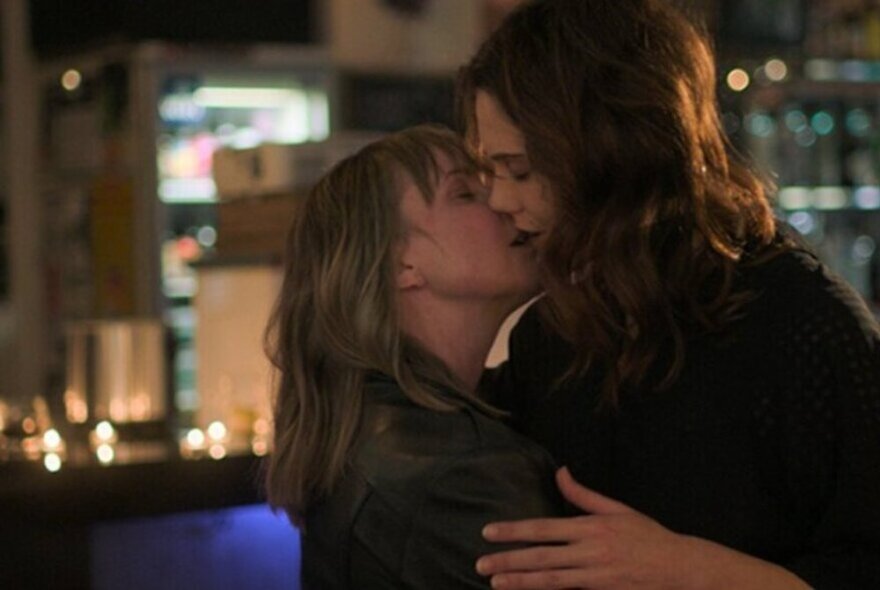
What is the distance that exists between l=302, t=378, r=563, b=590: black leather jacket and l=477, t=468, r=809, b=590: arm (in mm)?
35

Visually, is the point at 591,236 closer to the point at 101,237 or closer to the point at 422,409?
the point at 422,409

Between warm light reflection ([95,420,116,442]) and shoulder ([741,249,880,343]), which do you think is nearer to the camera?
shoulder ([741,249,880,343])

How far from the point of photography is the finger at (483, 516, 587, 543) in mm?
1737

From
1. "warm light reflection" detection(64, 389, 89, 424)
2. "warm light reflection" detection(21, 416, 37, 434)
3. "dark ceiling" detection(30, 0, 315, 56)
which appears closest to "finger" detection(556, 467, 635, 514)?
"warm light reflection" detection(21, 416, 37, 434)

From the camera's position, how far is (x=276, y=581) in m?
3.13

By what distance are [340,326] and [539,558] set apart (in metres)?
0.36

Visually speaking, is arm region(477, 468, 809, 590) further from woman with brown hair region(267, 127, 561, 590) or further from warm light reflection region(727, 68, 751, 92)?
warm light reflection region(727, 68, 751, 92)

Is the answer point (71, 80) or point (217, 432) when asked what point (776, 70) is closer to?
point (71, 80)

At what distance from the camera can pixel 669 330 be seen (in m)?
1.86

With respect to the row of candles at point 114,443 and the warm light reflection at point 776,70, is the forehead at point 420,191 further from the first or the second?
the warm light reflection at point 776,70

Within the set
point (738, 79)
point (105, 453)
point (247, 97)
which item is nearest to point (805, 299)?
point (105, 453)

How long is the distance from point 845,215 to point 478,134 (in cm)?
565

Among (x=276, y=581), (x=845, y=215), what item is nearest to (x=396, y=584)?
(x=276, y=581)

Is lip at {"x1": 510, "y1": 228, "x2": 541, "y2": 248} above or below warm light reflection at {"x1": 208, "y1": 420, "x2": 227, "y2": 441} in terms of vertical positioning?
above
